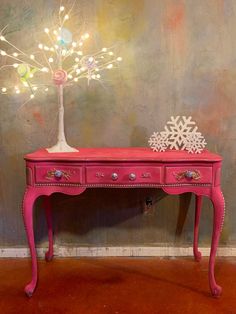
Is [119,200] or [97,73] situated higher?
[97,73]

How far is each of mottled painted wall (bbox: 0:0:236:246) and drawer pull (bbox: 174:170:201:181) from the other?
0.55m

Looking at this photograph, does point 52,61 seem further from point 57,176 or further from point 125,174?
point 125,174

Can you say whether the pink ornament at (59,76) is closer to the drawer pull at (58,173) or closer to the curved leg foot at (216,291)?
the drawer pull at (58,173)

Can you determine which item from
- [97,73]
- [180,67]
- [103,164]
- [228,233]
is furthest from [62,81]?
[228,233]

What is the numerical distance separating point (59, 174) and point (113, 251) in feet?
3.07

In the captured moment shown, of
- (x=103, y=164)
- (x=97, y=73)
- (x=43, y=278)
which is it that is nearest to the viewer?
(x=103, y=164)

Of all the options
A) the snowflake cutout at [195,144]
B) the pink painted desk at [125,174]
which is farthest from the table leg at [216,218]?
the snowflake cutout at [195,144]

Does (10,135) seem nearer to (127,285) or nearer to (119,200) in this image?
(119,200)

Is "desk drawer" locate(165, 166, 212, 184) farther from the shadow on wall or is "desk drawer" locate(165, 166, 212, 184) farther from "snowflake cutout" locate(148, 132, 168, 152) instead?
the shadow on wall

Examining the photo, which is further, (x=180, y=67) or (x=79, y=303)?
(x=180, y=67)

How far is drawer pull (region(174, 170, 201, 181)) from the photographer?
1813 mm

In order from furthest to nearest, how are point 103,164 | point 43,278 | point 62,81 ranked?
point 43,278 → point 62,81 → point 103,164

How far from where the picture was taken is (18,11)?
87.0 inches

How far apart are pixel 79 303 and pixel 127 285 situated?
35 centimetres
